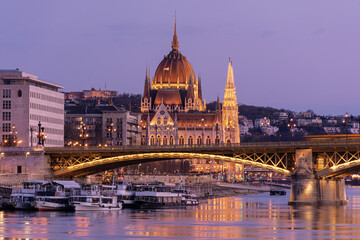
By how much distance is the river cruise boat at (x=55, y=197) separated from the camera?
123 meters

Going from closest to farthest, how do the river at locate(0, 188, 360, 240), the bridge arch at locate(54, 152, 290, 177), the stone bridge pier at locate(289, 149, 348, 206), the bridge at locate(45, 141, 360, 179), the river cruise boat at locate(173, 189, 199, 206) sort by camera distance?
1. the river at locate(0, 188, 360, 240)
2. the bridge at locate(45, 141, 360, 179)
3. the stone bridge pier at locate(289, 149, 348, 206)
4. the bridge arch at locate(54, 152, 290, 177)
5. the river cruise boat at locate(173, 189, 199, 206)

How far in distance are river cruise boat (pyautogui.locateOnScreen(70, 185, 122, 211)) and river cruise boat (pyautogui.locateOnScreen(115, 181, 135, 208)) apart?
5.86 meters

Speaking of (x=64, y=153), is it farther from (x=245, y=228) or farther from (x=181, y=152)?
(x=245, y=228)

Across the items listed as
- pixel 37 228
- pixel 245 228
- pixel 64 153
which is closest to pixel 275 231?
pixel 245 228

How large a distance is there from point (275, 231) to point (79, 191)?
39601mm

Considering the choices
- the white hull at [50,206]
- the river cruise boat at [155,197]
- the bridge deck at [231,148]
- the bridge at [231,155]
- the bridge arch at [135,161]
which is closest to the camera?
the white hull at [50,206]

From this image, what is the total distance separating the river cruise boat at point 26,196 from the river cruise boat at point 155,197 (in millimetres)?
15558

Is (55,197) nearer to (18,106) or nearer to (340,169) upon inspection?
(340,169)

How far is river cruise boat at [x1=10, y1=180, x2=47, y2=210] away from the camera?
406 ft

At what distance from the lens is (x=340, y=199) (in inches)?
5610

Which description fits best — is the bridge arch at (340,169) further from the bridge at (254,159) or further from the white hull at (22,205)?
the white hull at (22,205)

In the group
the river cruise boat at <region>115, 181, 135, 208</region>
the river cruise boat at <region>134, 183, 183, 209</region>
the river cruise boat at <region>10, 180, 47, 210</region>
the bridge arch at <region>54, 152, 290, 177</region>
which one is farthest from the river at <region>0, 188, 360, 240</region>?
the bridge arch at <region>54, 152, 290, 177</region>

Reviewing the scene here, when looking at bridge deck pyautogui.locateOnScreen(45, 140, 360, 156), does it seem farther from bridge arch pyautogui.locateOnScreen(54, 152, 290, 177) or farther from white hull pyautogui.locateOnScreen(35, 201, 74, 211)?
white hull pyautogui.locateOnScreen(35, 201, 74, 211)

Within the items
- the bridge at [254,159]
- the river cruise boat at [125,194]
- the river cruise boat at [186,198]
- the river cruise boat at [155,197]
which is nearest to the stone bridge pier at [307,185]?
the bridge at [254,159]
